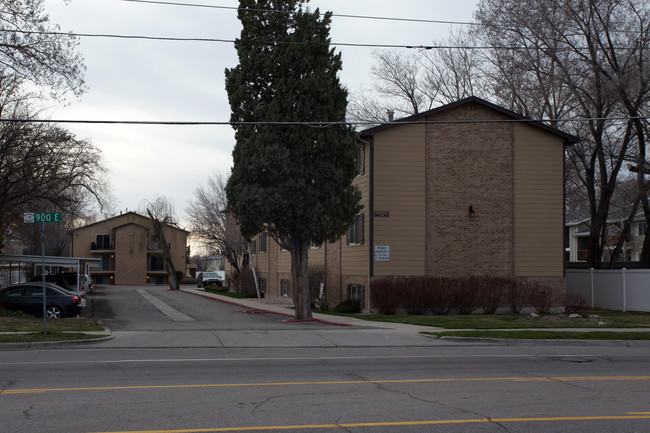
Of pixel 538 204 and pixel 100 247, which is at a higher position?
pixel 538 204

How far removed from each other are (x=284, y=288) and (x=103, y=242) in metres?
48.3

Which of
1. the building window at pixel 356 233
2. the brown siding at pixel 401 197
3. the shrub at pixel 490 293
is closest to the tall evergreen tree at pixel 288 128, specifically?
the brown siding at pixel 401 197

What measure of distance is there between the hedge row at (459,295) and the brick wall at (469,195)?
0.79m

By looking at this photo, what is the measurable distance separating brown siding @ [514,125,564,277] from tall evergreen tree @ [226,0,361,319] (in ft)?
30.3

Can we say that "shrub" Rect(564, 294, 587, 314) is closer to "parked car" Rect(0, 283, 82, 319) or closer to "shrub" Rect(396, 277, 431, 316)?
"shrub" Rect(396, 277, 431, 316)

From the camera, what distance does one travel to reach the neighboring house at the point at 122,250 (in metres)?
79.9

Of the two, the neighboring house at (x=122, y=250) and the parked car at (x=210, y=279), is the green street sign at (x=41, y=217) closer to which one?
the parked car at (x=210, y=279)

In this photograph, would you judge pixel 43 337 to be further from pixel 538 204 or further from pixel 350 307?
pixel 538 204

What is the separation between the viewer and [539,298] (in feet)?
92.2

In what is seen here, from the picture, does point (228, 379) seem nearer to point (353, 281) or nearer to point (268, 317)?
point (268, 317)

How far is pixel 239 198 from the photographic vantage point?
22609 millimetres

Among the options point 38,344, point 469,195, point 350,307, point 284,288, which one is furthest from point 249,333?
point 284,288

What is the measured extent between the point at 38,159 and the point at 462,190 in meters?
17.3

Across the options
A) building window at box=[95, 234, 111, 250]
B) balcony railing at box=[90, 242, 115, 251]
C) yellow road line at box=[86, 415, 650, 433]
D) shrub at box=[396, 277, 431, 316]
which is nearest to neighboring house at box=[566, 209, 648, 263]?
shrub at box=[396, 277, 431, 316]
